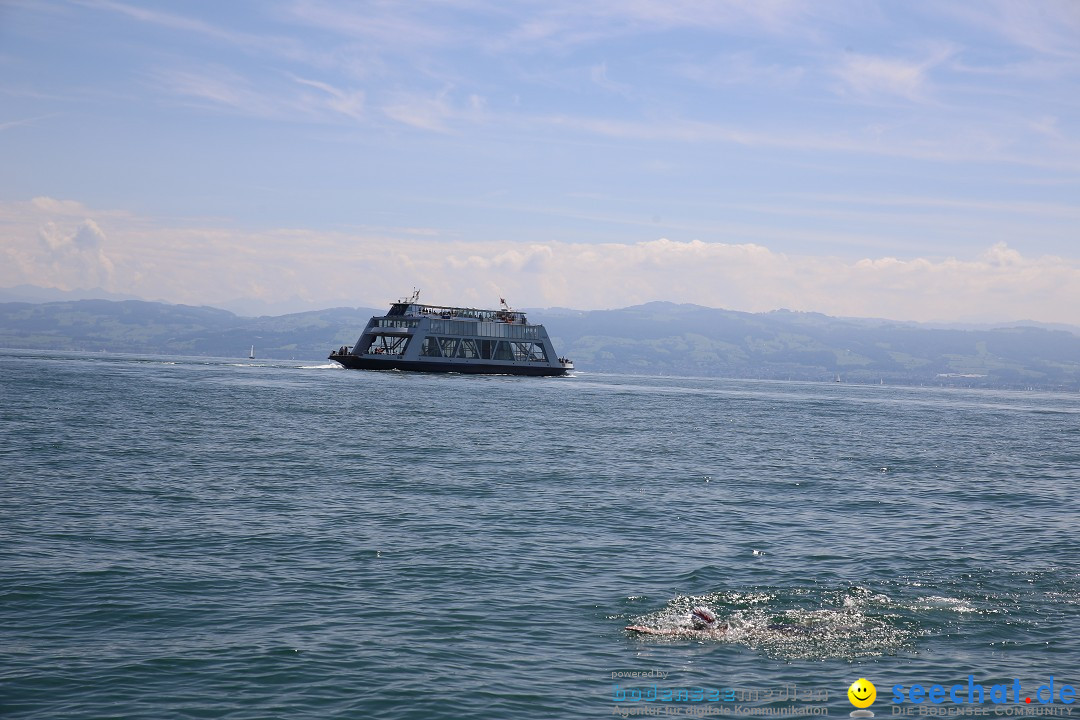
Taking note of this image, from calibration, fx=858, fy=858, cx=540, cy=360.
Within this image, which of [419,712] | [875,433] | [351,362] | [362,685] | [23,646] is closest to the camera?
[419,712]

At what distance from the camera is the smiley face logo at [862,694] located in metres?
13.5

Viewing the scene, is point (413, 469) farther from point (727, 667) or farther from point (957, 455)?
point (957, 455)

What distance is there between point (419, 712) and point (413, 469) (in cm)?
2547

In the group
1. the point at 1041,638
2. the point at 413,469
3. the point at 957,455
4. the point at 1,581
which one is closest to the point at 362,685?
the point at 1,581

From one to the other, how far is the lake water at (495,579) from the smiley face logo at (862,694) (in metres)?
0.21

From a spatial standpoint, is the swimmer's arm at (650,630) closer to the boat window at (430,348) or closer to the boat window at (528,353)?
the boat window at (430,348)

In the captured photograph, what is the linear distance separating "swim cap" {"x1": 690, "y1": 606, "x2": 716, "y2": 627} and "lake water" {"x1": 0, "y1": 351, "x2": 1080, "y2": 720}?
562 millimetres

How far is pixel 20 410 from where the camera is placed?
55.0 m

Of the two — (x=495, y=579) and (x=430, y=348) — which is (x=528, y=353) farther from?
(x=495, y=579)

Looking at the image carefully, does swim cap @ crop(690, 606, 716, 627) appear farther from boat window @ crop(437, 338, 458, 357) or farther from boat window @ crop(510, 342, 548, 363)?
boat window @ crop(510, 342, 548, 363)

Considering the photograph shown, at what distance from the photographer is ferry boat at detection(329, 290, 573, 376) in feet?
456

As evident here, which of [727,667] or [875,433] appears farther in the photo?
[875,433]

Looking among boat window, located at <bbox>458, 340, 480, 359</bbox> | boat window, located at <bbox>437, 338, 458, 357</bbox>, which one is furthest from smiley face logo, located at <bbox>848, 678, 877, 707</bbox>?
boat window, located at <bbox>458, 340, 480, 359</bbox>
